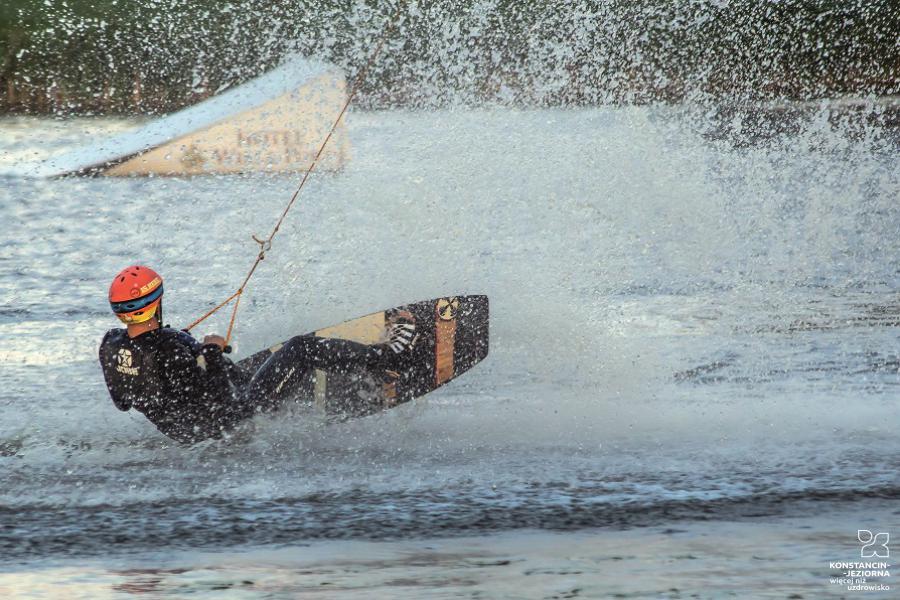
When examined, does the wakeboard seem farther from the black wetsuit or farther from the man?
the man

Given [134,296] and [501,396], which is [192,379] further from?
[501,396]

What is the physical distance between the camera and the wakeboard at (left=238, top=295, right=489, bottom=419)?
7195mm

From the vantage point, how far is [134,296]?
20.4 ft

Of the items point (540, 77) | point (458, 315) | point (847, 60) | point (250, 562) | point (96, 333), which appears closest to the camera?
point (250, 562)

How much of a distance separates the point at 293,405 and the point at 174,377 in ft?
2.92

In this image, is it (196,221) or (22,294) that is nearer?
(22,294)

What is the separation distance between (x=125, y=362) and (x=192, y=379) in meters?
0.33

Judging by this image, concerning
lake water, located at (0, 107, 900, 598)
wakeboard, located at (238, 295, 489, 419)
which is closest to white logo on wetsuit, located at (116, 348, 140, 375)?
lake water, located at (0, 107, 900, 598)

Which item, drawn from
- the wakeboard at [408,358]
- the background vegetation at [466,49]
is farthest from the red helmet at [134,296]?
the background vegetation at [466,49]

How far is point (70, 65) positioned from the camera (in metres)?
31.2

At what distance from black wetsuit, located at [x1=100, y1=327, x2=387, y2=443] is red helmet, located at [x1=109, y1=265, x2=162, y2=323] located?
0.36 feet

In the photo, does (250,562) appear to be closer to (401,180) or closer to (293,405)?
(293,405)

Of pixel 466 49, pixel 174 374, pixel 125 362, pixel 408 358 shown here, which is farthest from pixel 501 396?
pixel 466 49

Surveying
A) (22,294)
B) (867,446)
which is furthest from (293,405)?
(22,294)
